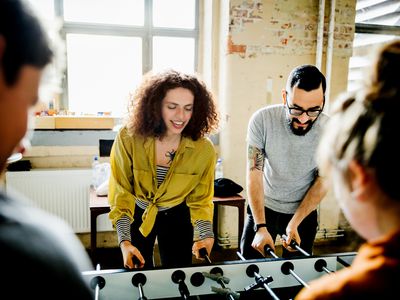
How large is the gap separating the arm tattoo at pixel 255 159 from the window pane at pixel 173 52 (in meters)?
1.87

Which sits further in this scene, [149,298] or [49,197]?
[49,197]

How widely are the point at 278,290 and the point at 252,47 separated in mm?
2309

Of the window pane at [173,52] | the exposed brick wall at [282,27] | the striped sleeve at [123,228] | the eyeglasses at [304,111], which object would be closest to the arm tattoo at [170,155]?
the striped sleeve at [123,228]

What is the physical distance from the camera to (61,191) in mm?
3131

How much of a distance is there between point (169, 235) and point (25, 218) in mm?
1419

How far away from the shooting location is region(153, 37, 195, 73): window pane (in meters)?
3.56

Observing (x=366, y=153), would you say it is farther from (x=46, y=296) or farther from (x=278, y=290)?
(x=278, y=290)

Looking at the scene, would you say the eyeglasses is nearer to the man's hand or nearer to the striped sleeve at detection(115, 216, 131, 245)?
the man's hand

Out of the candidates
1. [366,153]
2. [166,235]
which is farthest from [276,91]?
[366,153]

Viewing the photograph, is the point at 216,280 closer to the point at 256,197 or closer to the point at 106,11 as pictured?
the point at 256,197

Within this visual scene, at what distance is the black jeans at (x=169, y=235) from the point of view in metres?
1.85

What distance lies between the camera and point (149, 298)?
127 centimetres

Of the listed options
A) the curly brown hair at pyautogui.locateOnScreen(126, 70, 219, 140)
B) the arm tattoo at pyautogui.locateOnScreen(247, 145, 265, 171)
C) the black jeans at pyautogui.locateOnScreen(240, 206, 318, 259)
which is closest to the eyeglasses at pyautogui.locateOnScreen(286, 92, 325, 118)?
the arm tattoo at pyautogui.locateOnScreen(247, 145, 265, 171)

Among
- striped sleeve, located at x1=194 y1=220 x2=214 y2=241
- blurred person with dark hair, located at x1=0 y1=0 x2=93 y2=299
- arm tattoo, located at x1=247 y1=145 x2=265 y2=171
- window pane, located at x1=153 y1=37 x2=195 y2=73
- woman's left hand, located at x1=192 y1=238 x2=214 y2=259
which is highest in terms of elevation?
window pane, located at x1=153 y1=37 x2=195 y2=73
